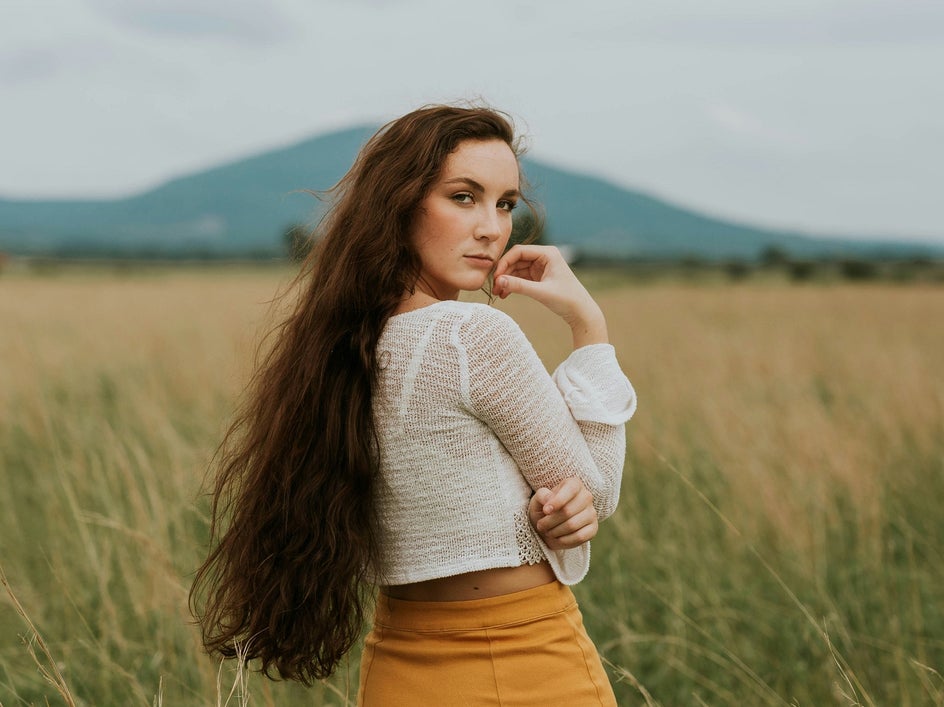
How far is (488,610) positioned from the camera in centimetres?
155

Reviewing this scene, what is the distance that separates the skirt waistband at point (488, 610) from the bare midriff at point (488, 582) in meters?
0.01

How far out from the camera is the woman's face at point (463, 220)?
5.58 ft

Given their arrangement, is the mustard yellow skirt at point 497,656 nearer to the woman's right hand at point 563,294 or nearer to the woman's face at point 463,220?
the woman's right hand at point 563,294

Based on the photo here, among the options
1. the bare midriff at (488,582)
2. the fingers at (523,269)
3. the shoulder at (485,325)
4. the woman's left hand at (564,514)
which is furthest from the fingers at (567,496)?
the fingers at (523,269)

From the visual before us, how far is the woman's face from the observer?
1700 millimetres

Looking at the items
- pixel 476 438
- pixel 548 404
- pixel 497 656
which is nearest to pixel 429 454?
pixel 476 438

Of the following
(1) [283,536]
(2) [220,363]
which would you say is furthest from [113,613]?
(2) [220,363]

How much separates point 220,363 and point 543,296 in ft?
19.3

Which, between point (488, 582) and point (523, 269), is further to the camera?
point (523, 269)

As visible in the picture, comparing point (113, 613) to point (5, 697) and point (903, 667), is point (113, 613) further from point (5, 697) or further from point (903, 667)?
point (903, 667)

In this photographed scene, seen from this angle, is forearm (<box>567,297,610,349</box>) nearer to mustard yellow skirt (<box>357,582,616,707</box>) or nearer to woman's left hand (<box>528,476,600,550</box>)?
woman's left hand (<box>528,476,600,550</box>)

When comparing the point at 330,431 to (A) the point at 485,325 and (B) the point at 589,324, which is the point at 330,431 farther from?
(B) the point at 589,324

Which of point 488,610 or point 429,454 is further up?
point 429,454

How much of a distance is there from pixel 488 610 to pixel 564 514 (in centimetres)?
20
